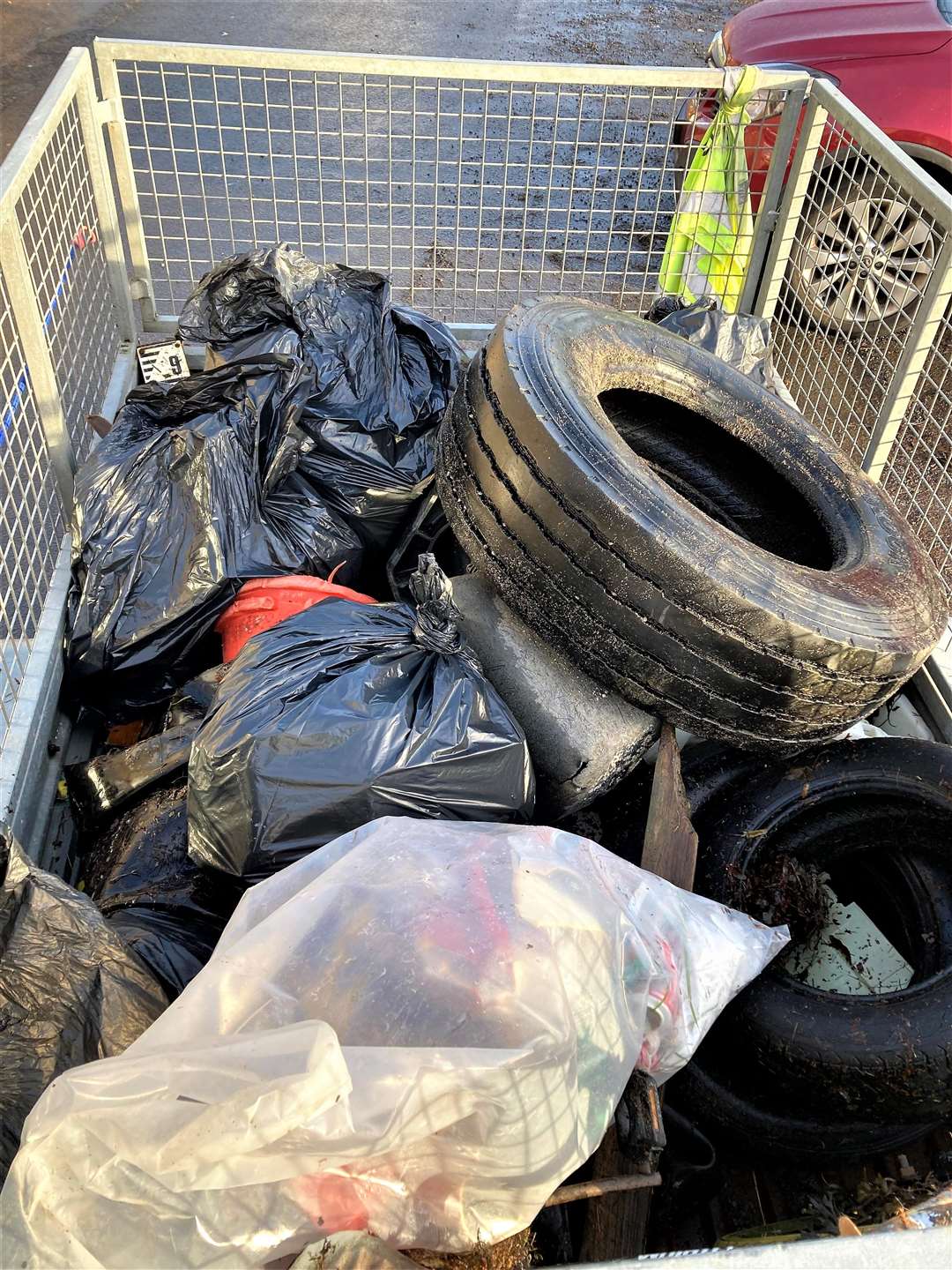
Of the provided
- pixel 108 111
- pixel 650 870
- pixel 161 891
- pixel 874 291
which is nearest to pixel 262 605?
pixel 161 891

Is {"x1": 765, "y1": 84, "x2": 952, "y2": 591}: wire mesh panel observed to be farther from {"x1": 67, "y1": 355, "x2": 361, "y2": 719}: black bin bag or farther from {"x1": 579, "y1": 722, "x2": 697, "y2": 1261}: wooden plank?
{"x1": 67, "y1": 355, "x2": 361, "y2": 719}: black bin bag

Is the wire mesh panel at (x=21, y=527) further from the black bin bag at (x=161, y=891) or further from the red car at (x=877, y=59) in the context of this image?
the red car at (x=877, y=59)

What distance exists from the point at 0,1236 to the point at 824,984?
183 cm

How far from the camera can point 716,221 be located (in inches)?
138

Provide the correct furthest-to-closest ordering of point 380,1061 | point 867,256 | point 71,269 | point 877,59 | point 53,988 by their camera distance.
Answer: point 877,59
point 867,256
point 71,269
point 53,988
point 380,1061

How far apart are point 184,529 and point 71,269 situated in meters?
0.98

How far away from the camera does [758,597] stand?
6.32ft

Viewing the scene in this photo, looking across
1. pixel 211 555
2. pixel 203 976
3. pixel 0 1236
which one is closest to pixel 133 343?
pixel 211 555

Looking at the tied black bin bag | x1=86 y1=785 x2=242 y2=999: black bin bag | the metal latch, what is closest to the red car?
the metal latch

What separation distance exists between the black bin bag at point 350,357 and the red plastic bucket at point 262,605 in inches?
14.2

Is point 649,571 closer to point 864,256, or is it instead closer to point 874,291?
point 864,256

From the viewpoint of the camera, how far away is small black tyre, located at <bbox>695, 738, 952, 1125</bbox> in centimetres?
188

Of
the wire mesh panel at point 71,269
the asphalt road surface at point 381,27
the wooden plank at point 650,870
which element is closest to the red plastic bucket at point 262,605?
the wire mesh panel at point 71,269

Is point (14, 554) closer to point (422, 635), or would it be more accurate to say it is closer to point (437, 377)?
point (422, 635)
